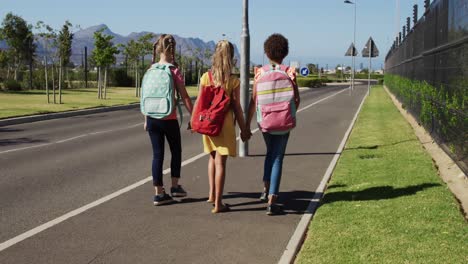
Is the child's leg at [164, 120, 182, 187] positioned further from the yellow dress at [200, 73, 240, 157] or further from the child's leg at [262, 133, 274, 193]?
the child's leg at [262, 133, 274, 193]

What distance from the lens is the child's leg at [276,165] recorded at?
560cm

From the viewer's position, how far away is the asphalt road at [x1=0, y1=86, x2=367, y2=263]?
14.6ft

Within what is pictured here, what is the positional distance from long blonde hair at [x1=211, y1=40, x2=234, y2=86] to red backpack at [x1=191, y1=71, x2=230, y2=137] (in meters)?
0.07

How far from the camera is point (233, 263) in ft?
13.8

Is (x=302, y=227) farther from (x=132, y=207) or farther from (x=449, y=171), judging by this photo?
(x=449, y=171)

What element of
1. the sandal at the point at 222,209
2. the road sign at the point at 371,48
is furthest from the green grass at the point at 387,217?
the road sign at the point at 371,48

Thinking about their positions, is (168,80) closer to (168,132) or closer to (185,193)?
(168,132)

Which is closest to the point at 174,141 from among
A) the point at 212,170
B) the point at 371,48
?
the point at 212,170

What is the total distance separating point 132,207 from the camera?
589 cm

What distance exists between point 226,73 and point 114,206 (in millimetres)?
1980

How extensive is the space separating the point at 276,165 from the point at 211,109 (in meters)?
0.93

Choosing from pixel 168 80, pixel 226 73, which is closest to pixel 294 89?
pixel 226 73

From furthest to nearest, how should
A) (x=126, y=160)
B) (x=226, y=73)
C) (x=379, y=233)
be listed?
(x=126, y=160) < (x=226, y=73) < (x=379, y=233)

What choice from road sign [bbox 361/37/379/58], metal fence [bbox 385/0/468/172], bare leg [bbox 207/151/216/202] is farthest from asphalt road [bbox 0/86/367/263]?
road sign [bbox 361/37/379/58]
